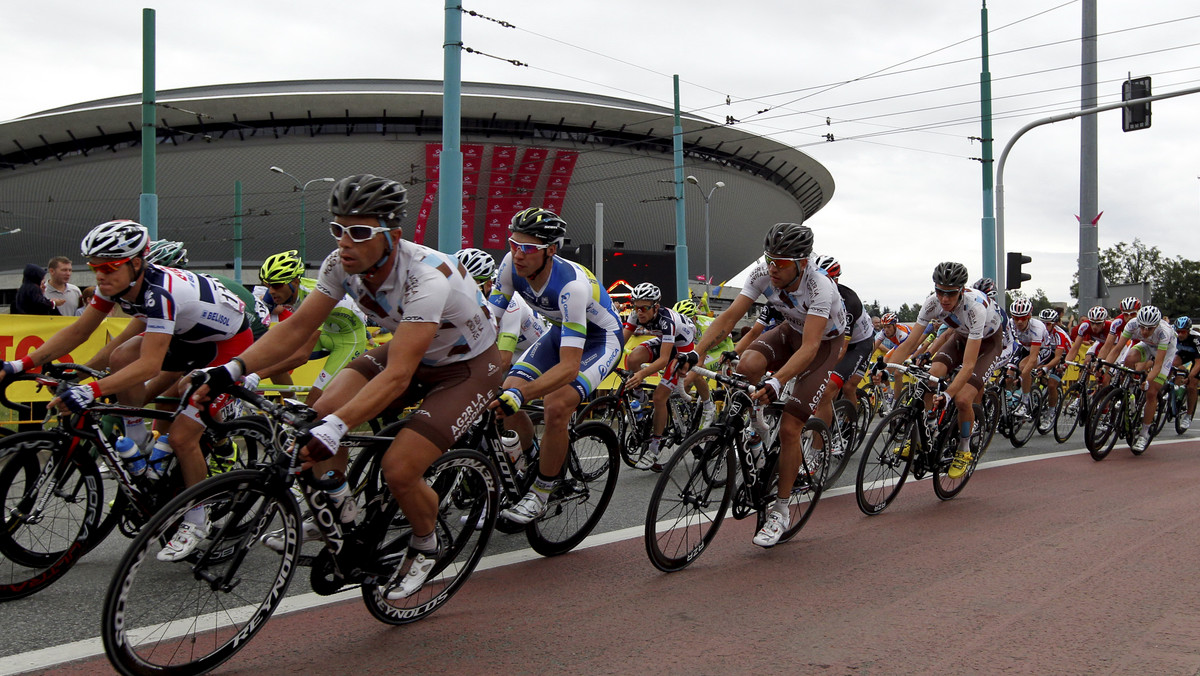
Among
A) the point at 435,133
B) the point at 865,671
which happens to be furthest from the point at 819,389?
the point at 435,133

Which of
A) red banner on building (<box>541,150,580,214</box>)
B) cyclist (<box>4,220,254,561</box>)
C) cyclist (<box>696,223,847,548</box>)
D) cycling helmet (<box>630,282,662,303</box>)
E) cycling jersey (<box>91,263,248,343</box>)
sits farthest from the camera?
red banner on building (<box>541,150,580,214</box>)

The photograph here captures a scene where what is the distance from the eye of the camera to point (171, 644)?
3592 millimetres

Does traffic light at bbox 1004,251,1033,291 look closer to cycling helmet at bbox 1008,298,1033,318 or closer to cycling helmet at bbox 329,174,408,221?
cycling helmet at bbox 1008,298,1033,318

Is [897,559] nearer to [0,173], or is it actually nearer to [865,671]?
[865,671]

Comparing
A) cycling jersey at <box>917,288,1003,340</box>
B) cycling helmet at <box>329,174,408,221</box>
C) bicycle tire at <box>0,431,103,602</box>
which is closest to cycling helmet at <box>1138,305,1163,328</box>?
cycling jersey at <box>917,288,1003,340</box>

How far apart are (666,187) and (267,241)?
2898 centimetres

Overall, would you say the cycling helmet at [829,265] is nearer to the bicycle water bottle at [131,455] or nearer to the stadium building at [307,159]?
the bicycle water bottle at [131,455]

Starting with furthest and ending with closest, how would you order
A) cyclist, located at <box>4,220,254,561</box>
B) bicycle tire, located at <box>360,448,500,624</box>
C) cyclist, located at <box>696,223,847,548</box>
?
cyclist, located at <box>696,223,847,548</box>
cyclist, located at <box>4,220,254,561</box>
bicycle tire, located at <box>360,448,500,624</box>

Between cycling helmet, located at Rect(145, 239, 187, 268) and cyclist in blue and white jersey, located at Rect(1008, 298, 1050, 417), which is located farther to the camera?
cyclist in blue and white jersey, located at Rect(1008, 298, 1050, 417)

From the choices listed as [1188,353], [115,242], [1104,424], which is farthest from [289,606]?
[1188,353]

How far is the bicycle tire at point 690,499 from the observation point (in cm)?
541

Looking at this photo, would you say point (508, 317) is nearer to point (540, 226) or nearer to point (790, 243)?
point (540, 226)

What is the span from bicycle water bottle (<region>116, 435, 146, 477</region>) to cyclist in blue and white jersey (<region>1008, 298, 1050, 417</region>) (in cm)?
1079

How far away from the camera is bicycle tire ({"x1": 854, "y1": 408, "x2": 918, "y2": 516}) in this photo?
7378mm
